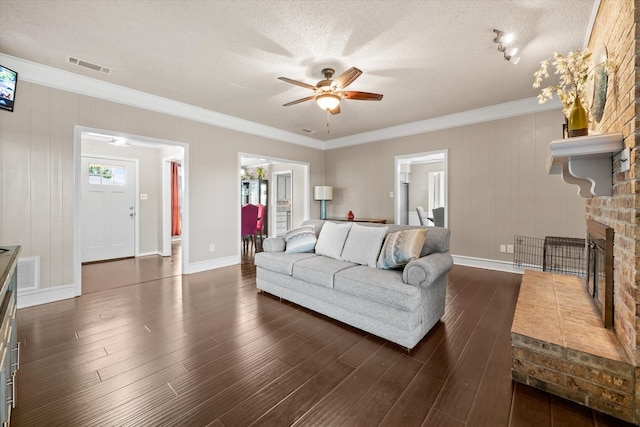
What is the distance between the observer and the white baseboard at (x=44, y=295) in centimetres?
296

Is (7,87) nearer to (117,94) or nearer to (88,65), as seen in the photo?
(88,65)

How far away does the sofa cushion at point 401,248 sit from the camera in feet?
7.96

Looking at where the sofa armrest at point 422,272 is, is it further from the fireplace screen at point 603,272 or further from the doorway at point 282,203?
the doorway at point 282,203

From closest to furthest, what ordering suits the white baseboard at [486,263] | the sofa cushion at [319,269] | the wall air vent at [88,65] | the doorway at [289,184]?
the sofa cushion at [319,269] < the wall air vent at [88,65] < the white baseboard at [486,263] < the doorway at [289,184]

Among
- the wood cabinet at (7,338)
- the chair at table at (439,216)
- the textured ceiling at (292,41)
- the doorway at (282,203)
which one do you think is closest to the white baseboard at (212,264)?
the wood cabinet at (7,338)

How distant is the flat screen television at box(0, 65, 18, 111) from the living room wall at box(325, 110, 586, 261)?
17.8 feet

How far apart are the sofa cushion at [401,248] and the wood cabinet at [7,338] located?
2.36 metres

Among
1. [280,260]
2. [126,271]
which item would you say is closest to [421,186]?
[280,260]

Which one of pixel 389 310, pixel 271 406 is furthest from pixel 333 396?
pixel 389 310

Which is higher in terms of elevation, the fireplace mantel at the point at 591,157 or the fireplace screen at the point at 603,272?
the fireplace mantel at the point at 591,157

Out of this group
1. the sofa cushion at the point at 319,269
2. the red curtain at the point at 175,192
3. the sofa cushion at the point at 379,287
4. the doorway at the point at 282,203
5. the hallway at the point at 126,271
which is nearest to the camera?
the sofa cushion at the point at 379,287

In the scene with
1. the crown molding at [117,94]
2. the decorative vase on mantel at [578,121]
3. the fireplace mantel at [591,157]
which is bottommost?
the fireplace mantel at [591,157]

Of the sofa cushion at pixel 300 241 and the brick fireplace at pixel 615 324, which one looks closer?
the brick fireplace at pixel 615 324

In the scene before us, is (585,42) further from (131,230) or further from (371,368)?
(131,230)
